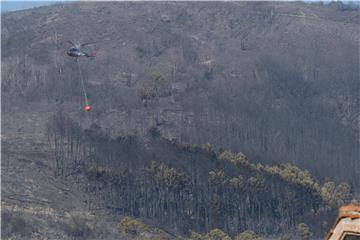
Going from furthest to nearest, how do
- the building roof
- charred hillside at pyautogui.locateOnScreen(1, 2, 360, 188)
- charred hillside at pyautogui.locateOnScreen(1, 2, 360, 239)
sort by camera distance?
1. charred hillside at pyautogui.locateOnScreen(1, 2, 360, 188)
2. charred hillside at pyautogui.locateOnScreen(1, 2, 360, 239)
3. the building roof

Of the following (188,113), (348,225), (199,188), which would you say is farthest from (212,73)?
(348,225)

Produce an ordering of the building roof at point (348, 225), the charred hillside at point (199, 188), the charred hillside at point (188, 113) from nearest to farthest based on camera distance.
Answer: the building roof at point (348, 225) → the charred hillside at point (199, 188) → the charred hillside at point (188, 113)

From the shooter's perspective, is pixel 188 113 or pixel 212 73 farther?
pixel 212 73

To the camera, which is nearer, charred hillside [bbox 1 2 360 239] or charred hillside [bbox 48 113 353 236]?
charred hillside [bbox 48 113 353 236]

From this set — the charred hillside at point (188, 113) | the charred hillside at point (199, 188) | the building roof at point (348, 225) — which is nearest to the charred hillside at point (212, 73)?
the charred hillside at point (188, 113)

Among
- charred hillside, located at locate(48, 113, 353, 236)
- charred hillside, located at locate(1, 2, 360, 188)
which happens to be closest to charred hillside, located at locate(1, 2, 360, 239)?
charred hillside, located at locate(48, 113, 353, 236)

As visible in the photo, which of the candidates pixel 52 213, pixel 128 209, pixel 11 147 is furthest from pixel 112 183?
pixel 11 147

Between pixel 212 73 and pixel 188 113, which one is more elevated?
pixel 212 73

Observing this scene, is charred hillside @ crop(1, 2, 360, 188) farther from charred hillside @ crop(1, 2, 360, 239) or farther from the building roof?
the building roof

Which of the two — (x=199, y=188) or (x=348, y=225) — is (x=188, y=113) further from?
(x=348, y=225)

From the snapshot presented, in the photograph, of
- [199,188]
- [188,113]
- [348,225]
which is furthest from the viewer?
[188,113]

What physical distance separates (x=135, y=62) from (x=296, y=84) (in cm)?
1679

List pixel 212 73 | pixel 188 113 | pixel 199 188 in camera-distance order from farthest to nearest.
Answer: pixel 212 73 < pixel 188 113 < pixel 199 188

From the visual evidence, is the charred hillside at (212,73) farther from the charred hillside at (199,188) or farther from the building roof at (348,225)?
the building roof at (348,225)
